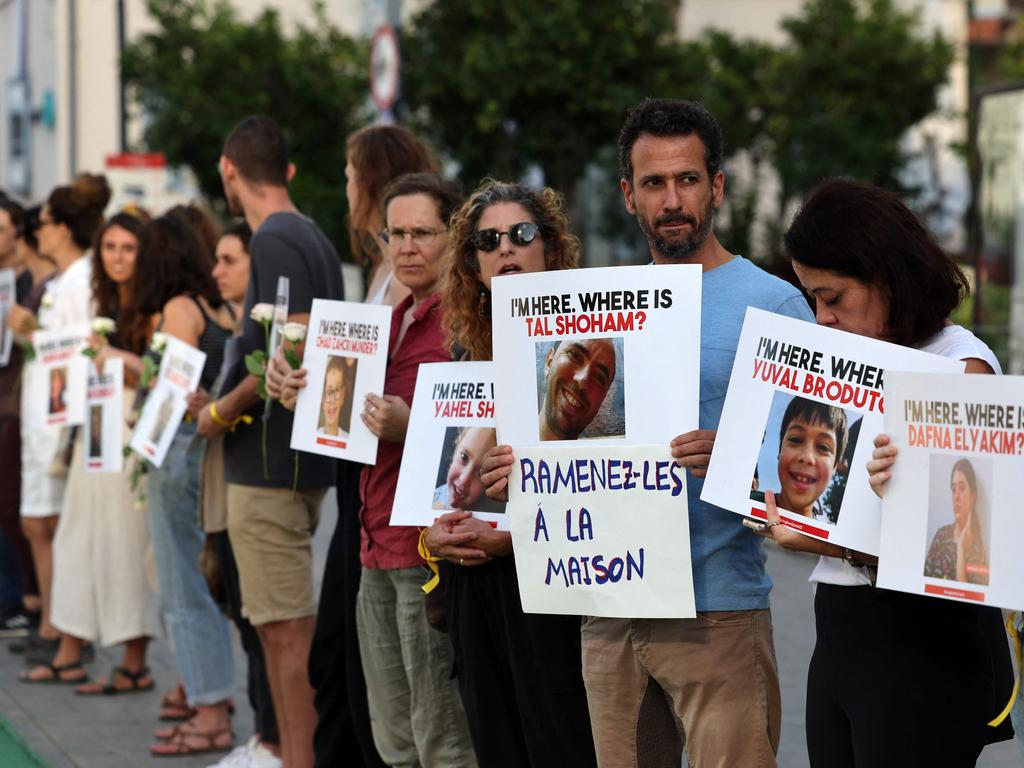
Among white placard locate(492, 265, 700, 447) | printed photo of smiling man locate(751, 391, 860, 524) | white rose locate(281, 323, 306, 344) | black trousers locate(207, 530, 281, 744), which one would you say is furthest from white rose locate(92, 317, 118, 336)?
printed photo of smiling man locate(751, 391, 860, 524)

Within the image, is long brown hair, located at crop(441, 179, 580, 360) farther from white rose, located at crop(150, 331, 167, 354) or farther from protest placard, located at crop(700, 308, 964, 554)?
white rose, located at crop(150, 331, 167, 354)

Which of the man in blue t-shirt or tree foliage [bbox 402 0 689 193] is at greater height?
tree foliage [bbox 402 0 689 193]

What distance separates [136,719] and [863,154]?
13.8 metres

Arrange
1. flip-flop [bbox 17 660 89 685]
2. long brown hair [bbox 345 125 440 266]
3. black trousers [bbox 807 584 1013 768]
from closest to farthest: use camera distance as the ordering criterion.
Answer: black trousers [bbox 807 584 1013 768] → long brown hair [bbox 345 125 440 266] → flip-flop [bbox 17 660 89 685]

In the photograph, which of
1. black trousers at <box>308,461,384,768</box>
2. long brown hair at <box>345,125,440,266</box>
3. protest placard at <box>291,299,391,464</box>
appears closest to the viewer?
protest placard at <box>291,299,391,464</box>

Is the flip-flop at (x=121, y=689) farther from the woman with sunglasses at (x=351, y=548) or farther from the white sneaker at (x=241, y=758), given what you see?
the woman with sunglasses at (x=351, y=548)

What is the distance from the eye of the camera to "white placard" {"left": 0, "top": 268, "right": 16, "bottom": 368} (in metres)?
8.59

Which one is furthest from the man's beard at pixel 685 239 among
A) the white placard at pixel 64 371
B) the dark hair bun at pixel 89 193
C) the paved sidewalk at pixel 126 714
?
the dark hair bun at pixel 89 193

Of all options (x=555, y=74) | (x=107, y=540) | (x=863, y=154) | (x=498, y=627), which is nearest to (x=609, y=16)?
(x=555, y=74)

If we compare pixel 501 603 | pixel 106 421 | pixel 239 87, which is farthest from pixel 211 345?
pixel 239 87

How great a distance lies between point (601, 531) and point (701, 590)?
10.0 inches

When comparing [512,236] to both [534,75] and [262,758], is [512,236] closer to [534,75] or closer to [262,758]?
[262,758]

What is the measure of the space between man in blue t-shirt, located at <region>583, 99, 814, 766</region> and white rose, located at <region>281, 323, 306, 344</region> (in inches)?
67.8

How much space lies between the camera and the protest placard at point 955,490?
2916 mm
